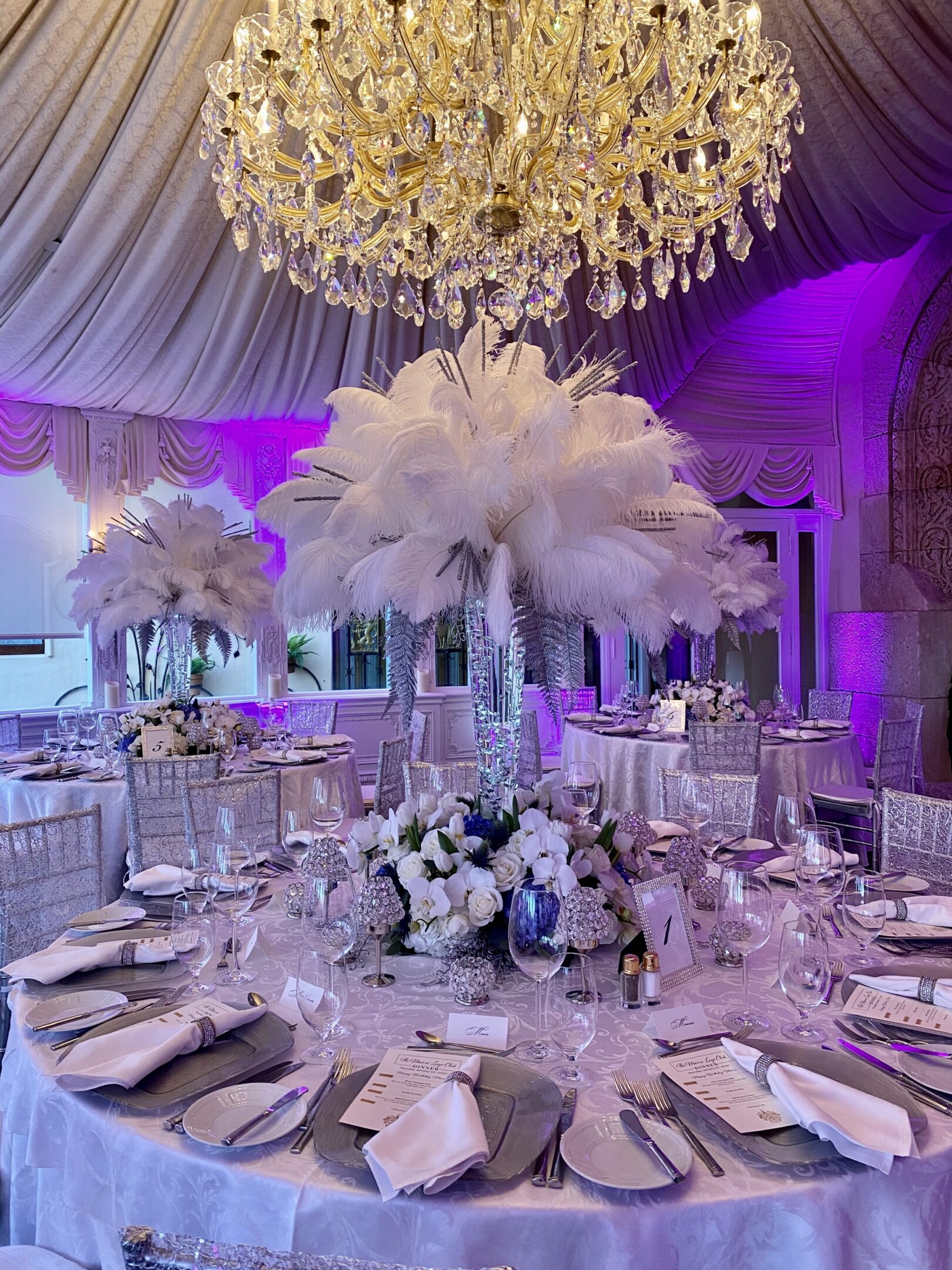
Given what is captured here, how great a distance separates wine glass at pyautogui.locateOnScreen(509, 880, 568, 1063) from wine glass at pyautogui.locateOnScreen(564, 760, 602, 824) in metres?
0.67

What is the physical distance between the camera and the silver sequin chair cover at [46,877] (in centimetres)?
253

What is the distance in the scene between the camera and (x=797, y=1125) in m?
1.21

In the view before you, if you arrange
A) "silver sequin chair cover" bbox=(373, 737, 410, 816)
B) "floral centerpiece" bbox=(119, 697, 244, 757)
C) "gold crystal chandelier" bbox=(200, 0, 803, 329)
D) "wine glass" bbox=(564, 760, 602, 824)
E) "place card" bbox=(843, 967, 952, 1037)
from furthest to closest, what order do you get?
1. "silver sequin chair cover" bbox=(373, 737, 410, 816)
2. "floral centerpiece" bbox=(119, 697, 244, 757)
3. "gold crystal chandelier" bbox=(200, 0, 803, 329)
4. "wine glass" bbox=(564, 760, 602, 824)
5. "place card" bbox=(843, 967, 952, 1037)

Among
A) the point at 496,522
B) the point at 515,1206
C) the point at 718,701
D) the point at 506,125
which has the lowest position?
the point at 515,1206

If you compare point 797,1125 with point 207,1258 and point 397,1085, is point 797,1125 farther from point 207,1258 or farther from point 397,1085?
point 207,1258

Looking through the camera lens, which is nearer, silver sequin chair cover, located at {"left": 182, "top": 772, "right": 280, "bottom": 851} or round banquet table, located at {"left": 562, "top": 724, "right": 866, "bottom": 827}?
silver sequin chair cover, located at {"left": 182, "top": 772, "right": 280, "bottom": 851}

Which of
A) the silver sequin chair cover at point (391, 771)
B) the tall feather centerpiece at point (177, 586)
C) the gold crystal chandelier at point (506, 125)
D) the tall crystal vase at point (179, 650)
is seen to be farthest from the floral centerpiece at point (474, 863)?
the tall crystal vase at point (179, 650)

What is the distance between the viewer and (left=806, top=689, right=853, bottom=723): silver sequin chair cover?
6867mm

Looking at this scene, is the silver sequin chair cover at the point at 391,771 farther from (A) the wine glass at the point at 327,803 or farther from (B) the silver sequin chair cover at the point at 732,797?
(A) the wine glass at the point at 327,803

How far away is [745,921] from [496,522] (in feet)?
2.95

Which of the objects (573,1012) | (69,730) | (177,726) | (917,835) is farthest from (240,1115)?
(69,730)

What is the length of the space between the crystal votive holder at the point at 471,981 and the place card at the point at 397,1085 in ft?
0.69

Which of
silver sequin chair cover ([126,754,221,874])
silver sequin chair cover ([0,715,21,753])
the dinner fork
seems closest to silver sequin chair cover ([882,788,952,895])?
the dinner fork

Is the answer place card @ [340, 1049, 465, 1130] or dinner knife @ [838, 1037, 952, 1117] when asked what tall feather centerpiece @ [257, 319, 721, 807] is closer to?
place card @ [340, 1049, 465, 1130]
